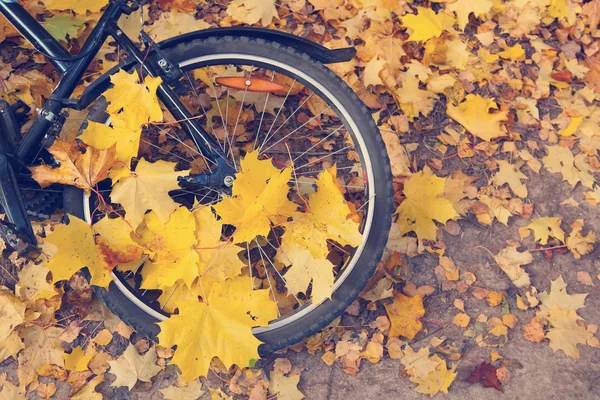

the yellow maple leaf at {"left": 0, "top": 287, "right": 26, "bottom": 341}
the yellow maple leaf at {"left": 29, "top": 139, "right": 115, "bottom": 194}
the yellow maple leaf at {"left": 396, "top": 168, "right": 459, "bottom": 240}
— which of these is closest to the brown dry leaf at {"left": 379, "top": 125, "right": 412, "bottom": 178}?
the yellow maple leaf at {"left": 396, "top": 168, "right": 459, "bottom": 240}

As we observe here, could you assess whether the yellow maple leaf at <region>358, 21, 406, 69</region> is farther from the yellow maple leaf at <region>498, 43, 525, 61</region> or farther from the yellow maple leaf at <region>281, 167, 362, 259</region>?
the yellow maple leaf at <region>281, 167, 362, 259</region>

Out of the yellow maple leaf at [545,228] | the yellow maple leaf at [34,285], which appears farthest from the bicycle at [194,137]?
the yellow maple leaf at [545,228]

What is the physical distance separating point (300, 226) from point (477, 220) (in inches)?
50.2

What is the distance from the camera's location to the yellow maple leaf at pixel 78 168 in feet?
7.16

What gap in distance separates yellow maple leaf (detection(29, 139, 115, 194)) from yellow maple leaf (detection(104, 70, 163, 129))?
170mm

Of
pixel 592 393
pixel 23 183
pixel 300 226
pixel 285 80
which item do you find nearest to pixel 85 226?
pixel 23 183

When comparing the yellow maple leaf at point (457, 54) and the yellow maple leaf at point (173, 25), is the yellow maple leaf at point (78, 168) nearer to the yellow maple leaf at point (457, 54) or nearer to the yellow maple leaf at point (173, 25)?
the yellow maple leaf at point (173, 25)

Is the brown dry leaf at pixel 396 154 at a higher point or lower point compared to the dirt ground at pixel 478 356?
higher

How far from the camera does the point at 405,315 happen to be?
2.73 m

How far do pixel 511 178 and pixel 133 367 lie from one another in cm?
255

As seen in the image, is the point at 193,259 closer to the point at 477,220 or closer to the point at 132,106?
the point at 132,106

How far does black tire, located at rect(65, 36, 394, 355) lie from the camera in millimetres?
2238

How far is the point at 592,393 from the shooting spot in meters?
2.64

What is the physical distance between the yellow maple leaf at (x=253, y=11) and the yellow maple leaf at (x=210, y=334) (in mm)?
1840
